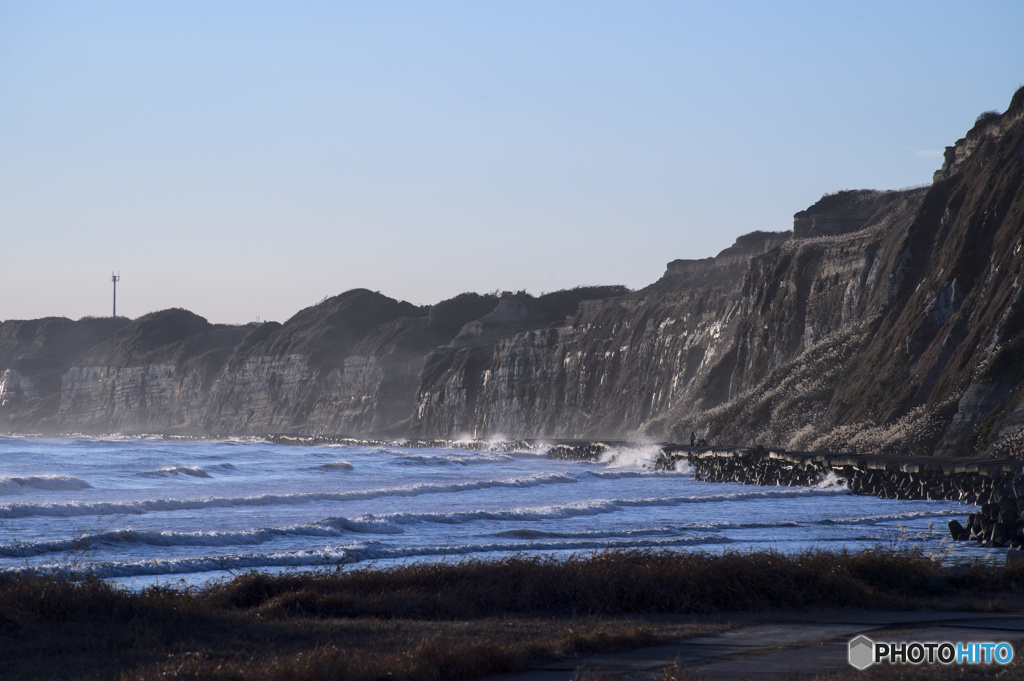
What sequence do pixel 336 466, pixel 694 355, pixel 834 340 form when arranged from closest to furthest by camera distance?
pixel 834 340, pixel 336 466, pixel 694 355

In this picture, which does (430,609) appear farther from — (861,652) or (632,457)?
(632,457)

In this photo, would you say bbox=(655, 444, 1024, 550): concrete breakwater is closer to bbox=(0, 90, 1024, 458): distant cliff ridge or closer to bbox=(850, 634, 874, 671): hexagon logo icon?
bbox=(0, 90, 1024, 458): distant cliff ridge

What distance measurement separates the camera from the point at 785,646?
8.12m

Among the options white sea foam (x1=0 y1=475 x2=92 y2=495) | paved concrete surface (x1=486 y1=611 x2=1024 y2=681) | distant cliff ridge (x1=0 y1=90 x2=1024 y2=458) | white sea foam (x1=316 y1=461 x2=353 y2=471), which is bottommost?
white sea foam (x1=316 y1=461 x2=353 y2=471)

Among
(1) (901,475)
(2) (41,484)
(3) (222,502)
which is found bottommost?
(2) (41,484)

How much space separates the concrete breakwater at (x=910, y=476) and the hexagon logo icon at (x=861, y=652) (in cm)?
876

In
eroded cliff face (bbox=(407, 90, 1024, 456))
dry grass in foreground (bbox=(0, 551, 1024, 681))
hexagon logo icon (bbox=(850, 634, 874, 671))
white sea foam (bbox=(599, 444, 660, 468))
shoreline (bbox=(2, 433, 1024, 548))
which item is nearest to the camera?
hexagon logo icon (bbox=(850, 634, 874, 671))

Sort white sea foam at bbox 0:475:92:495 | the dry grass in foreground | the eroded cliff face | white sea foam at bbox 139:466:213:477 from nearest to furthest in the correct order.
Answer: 1. the dry grass in foreground
2. the eroded cliff face
3. white sea foam at bbox 0:475:92:495
4. white sea foam at bbox 139:466:213:477

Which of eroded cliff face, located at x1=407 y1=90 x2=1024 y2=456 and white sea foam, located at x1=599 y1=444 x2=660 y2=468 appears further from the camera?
white sea foam, located at x1=599 y1=444 x2=660 y2=468

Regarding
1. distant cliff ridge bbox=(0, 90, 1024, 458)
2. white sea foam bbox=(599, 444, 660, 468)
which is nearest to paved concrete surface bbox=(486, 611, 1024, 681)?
distant cliff ridge bbox=(0, 90, 1024, 458)

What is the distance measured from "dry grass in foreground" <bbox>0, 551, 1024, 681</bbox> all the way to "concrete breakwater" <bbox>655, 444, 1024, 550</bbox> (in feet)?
15.0

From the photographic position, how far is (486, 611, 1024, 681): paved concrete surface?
23.4ft

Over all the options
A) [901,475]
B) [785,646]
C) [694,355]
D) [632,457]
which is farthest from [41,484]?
[694,355]

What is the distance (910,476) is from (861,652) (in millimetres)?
21956
